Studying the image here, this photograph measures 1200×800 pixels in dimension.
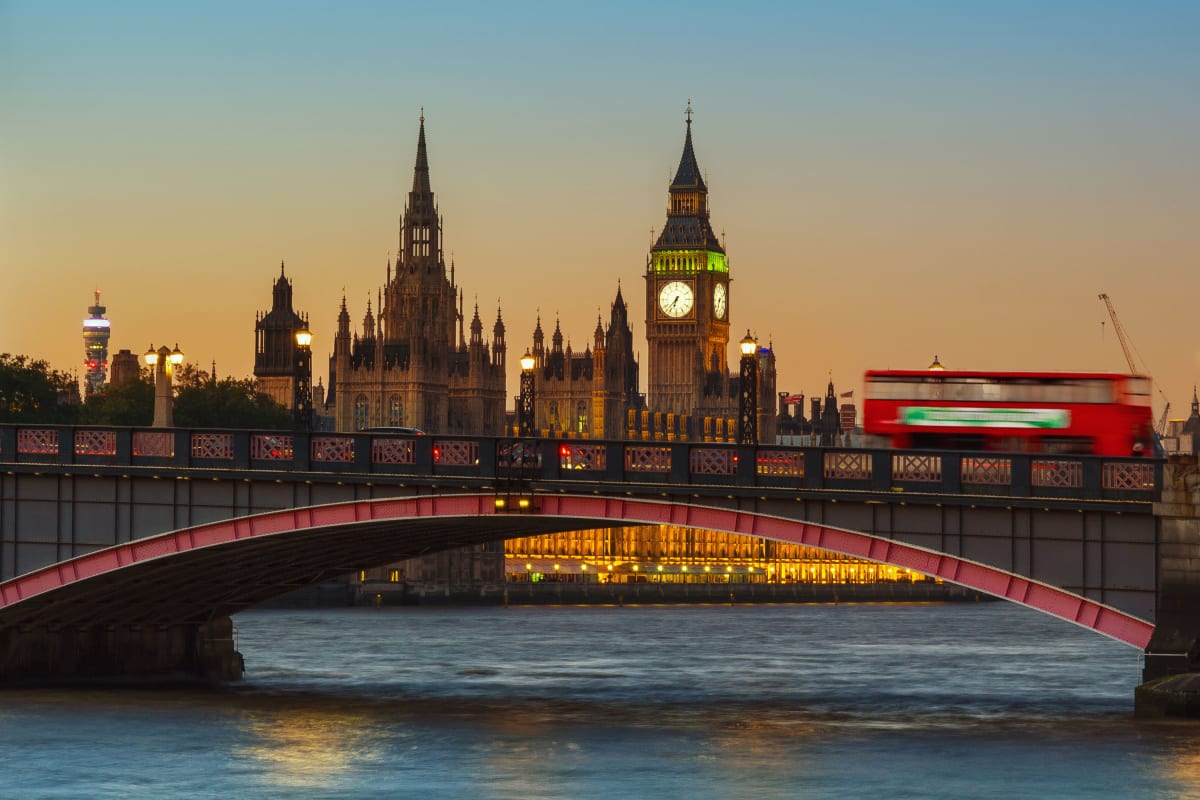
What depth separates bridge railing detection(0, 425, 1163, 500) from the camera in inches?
1858

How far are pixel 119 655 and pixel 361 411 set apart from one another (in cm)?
13342

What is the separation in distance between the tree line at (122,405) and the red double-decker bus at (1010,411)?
2742 inches

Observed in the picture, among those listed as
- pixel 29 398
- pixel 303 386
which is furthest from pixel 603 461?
pixel 29 398

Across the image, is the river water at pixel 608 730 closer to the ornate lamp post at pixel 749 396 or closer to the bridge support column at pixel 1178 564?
the bridge support column at pixel 1178 564

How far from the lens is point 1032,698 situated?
204ft

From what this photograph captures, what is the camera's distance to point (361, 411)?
7712 inches

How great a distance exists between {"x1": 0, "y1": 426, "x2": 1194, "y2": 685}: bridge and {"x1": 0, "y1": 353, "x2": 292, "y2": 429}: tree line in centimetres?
6587

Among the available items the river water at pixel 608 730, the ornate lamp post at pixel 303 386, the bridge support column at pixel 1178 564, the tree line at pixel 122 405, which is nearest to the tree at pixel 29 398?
the tree line at pixel 122 405

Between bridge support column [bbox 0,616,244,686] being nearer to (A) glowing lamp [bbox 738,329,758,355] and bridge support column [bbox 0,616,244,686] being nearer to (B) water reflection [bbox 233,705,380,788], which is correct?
(B) water reflection [bbox 233,705,380,788]

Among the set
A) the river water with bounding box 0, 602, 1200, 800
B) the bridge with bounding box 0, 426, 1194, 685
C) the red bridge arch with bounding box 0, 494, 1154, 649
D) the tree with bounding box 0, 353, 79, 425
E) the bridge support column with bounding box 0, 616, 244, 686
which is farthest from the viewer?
the tree with bounding box 0, 353, 79, 425

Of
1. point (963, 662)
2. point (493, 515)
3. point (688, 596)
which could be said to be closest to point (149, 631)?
point (493, 515)

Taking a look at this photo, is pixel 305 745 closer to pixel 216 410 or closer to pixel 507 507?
pixel 507 507

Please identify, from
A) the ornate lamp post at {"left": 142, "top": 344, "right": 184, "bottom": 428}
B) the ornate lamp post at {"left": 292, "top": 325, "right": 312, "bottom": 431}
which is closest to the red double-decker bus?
the ornate lamp post at {"left": 292, "top": 325, "right": 312, "bottom": 431}

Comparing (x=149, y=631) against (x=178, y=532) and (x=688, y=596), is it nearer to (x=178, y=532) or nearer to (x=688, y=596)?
(x=178, y=532)
